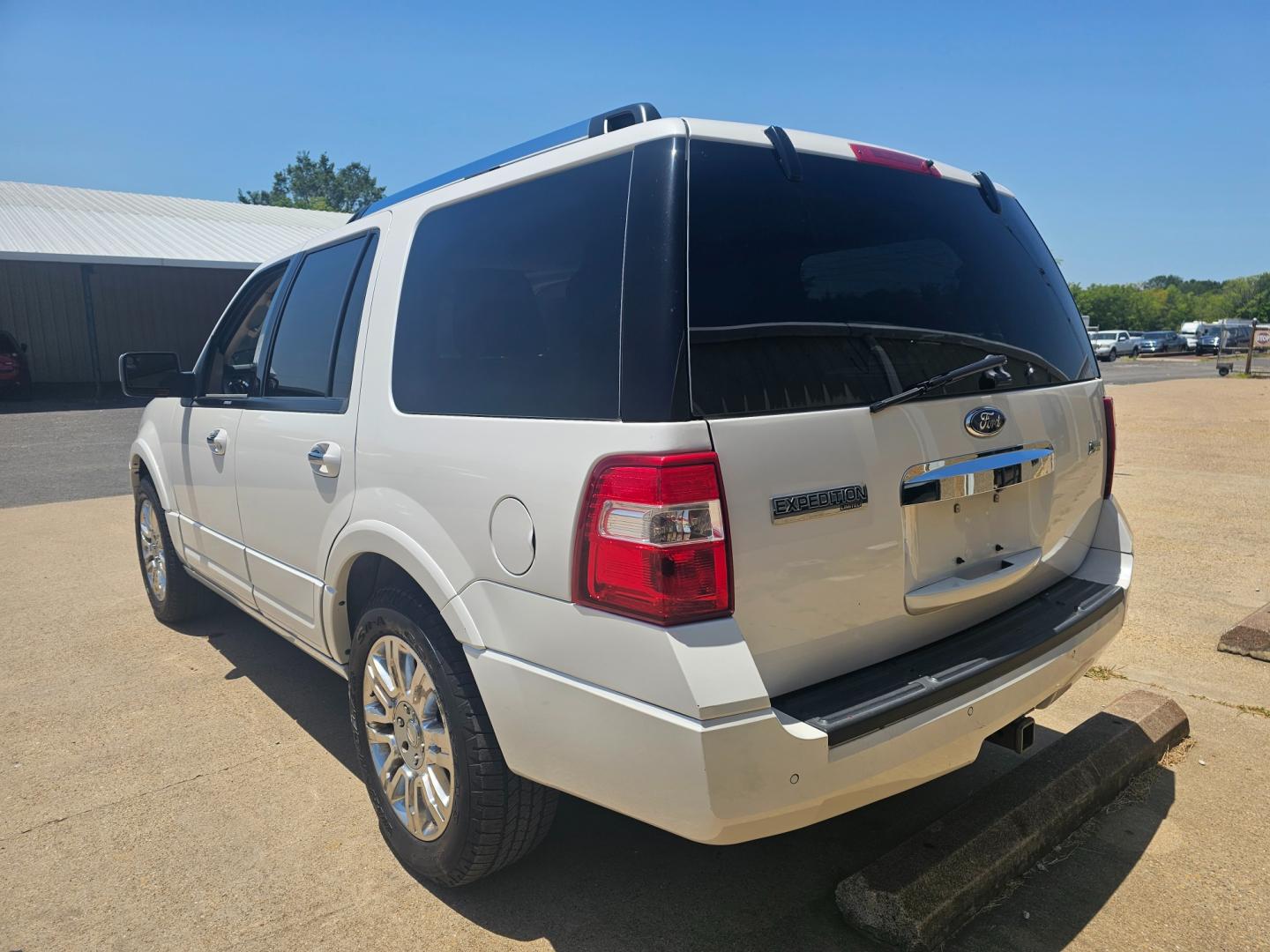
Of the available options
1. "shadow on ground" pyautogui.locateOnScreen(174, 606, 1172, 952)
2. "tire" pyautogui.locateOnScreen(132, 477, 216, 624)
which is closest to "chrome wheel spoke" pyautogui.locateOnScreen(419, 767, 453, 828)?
"shadow on ground" pyautogui.locateOnScreen(174, 606, 1172, 952)

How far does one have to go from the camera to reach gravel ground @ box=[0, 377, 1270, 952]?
254cm

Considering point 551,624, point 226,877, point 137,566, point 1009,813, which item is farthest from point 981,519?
point 137,566

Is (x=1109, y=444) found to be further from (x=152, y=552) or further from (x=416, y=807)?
(x=152, y=552)

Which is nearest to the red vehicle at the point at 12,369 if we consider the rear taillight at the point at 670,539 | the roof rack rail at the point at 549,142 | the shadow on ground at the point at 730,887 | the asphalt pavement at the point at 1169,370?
the roof rack rail at the point at 549,142

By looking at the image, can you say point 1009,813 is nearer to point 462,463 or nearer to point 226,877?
point 462,463

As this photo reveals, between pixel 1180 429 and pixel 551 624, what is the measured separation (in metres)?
15.1

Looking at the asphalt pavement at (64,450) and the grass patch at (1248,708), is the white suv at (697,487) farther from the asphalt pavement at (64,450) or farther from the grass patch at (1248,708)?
the asphalt pavement at (64,450)

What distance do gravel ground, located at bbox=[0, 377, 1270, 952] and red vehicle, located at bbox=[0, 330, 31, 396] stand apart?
20194mm

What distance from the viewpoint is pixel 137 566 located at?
6.88 m

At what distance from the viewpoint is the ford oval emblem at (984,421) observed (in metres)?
2.46

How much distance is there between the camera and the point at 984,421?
8.16 ft

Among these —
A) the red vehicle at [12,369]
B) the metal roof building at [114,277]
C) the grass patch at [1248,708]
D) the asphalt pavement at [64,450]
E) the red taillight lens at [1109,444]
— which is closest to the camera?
the red taillight lens at [1109,444]

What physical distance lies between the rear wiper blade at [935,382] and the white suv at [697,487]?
0.10ft

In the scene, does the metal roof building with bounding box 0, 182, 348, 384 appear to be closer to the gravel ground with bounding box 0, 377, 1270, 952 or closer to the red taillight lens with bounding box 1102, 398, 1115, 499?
the gravel ground with bounding box 0, 377, 1270, 952
